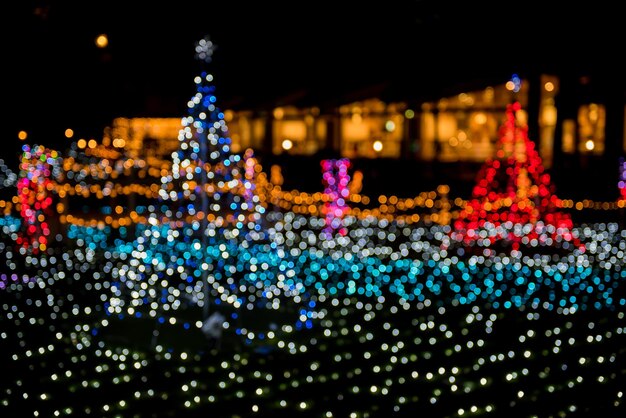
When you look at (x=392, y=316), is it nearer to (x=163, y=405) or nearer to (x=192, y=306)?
(x=192, y=306)

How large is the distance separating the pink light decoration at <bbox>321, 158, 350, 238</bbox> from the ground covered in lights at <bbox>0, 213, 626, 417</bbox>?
1990mm

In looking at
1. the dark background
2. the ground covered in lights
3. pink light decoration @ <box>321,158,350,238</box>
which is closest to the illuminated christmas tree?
the ground covered in lights

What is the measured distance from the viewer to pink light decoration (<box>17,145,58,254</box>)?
11.7 meters

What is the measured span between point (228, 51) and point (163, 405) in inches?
979

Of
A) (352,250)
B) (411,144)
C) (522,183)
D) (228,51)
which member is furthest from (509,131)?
(228,51)

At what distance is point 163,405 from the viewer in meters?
5.31

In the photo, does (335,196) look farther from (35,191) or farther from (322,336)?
(322,336)

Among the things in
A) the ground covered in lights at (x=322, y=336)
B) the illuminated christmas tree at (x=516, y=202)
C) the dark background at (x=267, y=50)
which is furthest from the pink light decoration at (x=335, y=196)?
the dark background at (x=267, y=50)

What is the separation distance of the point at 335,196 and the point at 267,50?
16050 millimetres

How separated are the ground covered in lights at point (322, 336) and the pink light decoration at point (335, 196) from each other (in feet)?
6.53

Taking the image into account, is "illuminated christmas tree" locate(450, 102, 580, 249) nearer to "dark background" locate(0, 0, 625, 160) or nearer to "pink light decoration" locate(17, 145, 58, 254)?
"pink light decoration" locate(17, 145, 58, 254)

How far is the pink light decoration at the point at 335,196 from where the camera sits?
1323 cm

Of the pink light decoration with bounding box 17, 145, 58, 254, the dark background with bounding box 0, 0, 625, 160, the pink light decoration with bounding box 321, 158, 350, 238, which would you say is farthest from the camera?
the dark background with bounding box 0, 0, 625, 160

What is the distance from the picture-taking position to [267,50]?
29094mm
